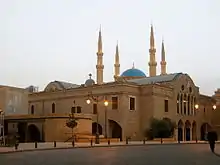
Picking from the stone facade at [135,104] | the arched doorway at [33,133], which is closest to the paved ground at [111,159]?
the arched doorway at [33,133]

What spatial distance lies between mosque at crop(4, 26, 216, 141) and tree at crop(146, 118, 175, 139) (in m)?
2.27

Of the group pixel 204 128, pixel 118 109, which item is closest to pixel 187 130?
pixel 204 128

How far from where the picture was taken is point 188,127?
246 feet

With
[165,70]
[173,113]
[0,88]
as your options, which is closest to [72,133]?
[0,88]

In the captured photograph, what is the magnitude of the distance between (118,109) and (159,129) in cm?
679

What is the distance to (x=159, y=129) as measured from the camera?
205ft

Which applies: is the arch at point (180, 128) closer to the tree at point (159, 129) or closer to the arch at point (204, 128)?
the tree at point (159, 129)

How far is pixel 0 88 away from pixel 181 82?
30.5m

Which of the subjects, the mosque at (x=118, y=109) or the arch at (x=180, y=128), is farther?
the arch at (x=180, y=128)

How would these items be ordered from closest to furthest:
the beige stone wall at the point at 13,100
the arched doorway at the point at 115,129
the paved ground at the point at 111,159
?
1. the paved ground at the point at 111,159
2. the beige stone wall at the point at 13,100
3. the arched doorway at the point at 115,129

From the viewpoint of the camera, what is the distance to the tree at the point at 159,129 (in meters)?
62.4

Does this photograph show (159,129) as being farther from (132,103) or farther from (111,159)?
(111,159)

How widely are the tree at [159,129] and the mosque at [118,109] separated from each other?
2.27 m

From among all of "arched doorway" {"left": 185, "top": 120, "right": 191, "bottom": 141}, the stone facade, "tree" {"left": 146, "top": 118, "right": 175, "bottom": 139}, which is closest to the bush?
the stone facade
